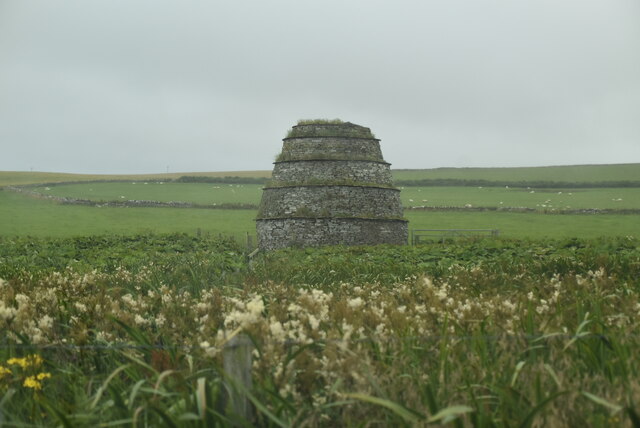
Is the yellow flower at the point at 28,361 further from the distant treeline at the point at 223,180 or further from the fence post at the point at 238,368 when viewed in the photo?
the distant treeline at the point at 223,180

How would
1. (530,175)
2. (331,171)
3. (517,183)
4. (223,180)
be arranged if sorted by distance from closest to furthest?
1. (331,171)
2. (517,183)
3. (223,180)
4. (530,175)

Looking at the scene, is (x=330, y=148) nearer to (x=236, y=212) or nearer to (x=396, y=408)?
(x=396, y=408)

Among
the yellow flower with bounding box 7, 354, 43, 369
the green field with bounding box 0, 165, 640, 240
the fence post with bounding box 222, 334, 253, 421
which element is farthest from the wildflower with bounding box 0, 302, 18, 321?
the green field with bounding box 0, 165, 640, 240

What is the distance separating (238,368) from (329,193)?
28685 millimetres

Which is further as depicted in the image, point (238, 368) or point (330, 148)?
point (330, 148)

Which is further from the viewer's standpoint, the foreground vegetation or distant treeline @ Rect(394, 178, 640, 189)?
distant treeline @ Rect(394, 178, 640, 189)

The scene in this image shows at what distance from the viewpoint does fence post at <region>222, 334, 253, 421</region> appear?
471 cm

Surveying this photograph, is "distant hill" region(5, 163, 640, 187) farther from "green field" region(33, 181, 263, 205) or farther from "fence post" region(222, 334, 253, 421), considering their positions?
"fence post" region(222, 334, 253, 421)

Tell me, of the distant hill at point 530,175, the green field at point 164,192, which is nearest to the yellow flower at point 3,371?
the green field at point 164,192

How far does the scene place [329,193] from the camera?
33344 millimetres

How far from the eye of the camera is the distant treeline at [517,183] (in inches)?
3533

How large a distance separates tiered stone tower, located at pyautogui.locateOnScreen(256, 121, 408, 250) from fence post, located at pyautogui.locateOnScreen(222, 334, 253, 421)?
2827 centimetres

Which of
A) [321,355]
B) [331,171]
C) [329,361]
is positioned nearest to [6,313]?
[321,355]

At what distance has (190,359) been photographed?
5.31 m
